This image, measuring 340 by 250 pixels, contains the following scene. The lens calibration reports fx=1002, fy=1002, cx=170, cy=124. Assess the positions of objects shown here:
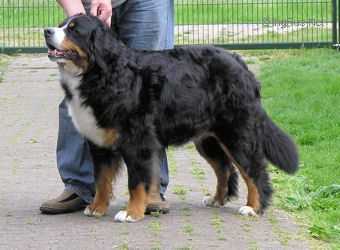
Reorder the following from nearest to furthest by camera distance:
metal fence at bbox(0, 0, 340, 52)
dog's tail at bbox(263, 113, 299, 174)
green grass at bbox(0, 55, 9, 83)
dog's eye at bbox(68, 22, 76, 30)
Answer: dog's eye at bbox(68, 22, 76, 30) < dog's tail at bbox(263, 113, 299, 174) < green grass at bbox(0, 55, 9, 83) < metal fence at bbox(0, 0, 340, 52)

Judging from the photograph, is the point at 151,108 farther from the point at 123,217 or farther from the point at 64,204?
the point at 64,204

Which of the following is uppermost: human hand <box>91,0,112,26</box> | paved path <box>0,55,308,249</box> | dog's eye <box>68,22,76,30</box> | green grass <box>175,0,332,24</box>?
human hand <box>91,0,112,26</box>

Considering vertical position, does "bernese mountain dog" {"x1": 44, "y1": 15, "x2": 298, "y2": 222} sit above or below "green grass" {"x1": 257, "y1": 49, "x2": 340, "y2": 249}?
above

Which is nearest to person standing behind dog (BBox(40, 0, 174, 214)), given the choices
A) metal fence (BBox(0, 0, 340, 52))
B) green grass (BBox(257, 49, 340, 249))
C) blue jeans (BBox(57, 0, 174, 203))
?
blue jeans (BBox(57, 0, 174, 203))

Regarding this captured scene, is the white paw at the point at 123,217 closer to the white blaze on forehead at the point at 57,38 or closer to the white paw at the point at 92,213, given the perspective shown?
the white paw at the point at 92,213

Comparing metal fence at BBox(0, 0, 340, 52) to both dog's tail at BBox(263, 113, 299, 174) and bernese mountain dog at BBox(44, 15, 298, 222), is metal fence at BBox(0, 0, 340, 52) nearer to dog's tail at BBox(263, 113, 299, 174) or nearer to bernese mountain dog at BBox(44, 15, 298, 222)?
dog's tail at BBox(263, 113, 299, 174)

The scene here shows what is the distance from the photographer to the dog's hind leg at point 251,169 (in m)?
7.25

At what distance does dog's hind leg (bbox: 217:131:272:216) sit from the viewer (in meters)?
7.25

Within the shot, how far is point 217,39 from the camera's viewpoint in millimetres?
17547

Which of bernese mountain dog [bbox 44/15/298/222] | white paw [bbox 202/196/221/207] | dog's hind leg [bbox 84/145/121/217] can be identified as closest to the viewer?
bernese mountain dog [bbox 44/15/298/222]

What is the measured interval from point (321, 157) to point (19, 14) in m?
9.92

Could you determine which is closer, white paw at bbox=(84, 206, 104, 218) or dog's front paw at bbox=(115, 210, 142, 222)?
dog's front paw at bbox=(115, 210, 142, 222)

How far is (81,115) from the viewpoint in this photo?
6.88 m

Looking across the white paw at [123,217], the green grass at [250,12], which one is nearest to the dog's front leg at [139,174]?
the white paw at [123,217]
